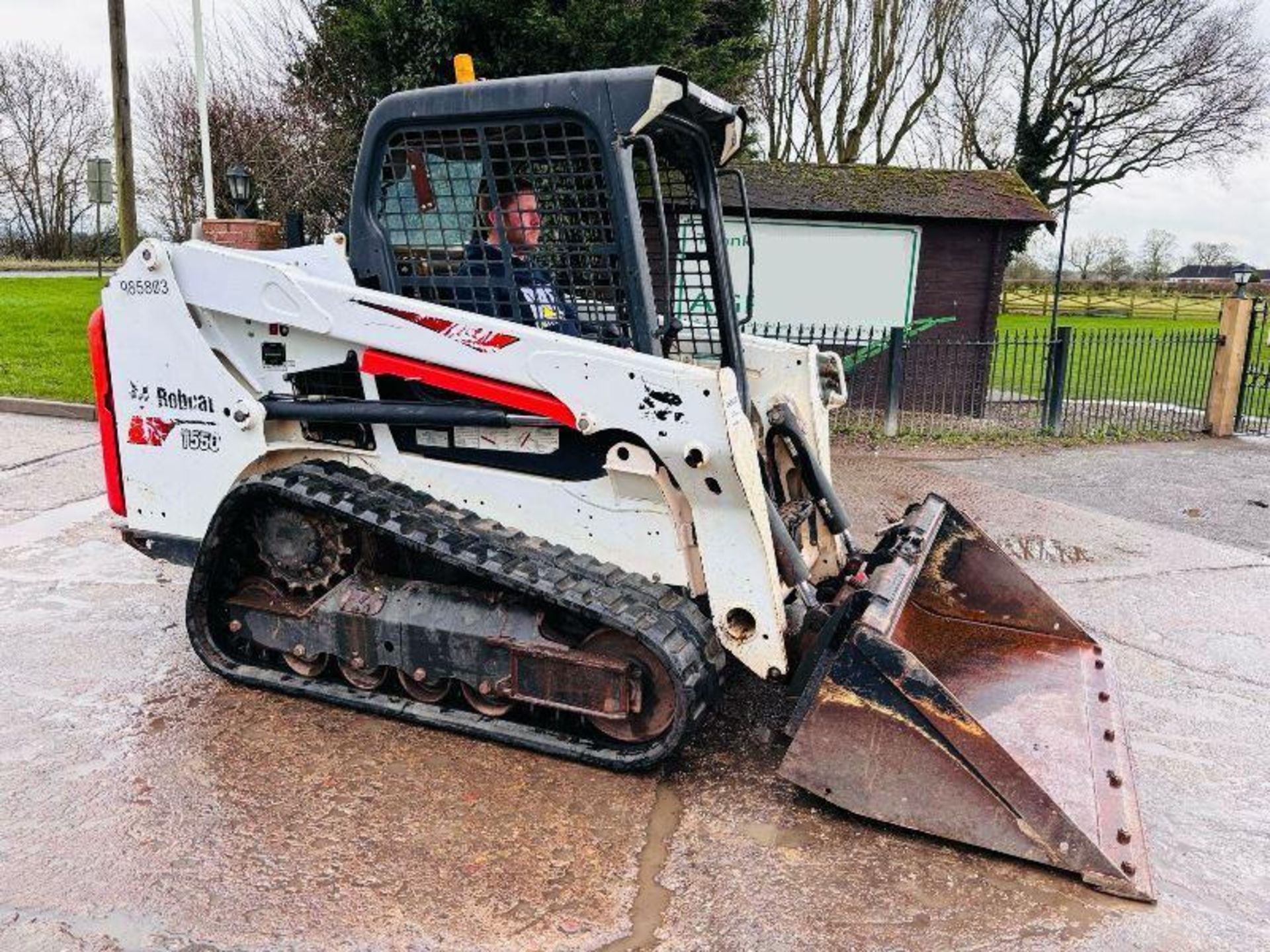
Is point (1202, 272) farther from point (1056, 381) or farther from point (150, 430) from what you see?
point (150, 430)

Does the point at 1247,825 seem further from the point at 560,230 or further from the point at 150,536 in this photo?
the point at 150,536

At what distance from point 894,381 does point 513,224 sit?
24.7 feet

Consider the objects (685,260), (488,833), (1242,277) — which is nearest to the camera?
(488,833)

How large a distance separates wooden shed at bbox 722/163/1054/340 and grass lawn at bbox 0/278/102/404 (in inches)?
294

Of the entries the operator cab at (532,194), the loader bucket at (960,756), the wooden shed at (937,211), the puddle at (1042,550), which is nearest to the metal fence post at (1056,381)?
the wooden shed at (937,211)

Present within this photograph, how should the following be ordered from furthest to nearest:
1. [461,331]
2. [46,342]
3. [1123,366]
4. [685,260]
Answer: [1123,366] → [46,342] → [685,260] → [461,331]

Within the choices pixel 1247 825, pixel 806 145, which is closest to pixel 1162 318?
pixel 806 145

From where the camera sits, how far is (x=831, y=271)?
11977 mm

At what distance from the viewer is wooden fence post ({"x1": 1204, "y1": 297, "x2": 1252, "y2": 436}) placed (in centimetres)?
1091

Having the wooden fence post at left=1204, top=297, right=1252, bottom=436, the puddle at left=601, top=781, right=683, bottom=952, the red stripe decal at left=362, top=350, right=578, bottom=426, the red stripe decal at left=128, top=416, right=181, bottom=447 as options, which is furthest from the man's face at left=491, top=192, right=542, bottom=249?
the wooden fence post at left=1204, top=297, right=1252, bottom=436

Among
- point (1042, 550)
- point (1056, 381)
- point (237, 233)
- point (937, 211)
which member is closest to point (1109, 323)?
point (937, 211)

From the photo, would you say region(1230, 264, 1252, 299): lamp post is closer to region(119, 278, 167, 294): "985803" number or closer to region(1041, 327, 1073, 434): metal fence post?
region(1041, 327, 1073, 434): metal fence post

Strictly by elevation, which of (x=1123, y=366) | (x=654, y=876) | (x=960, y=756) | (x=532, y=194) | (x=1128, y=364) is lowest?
(x=654, y=876)

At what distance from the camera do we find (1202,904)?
9.59 feet
